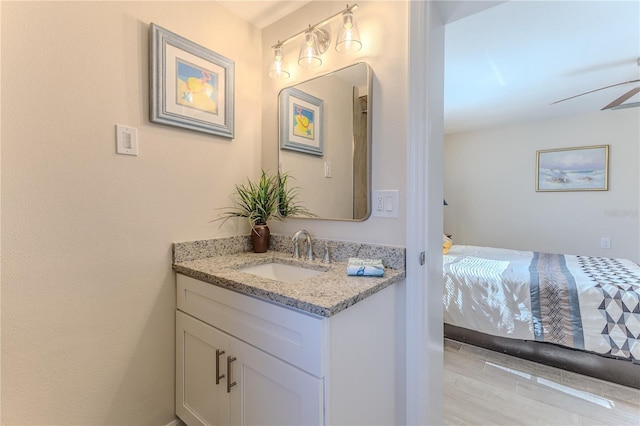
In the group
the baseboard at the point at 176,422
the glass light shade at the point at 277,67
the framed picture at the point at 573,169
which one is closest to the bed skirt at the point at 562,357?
the baseboard at the point at 176,422

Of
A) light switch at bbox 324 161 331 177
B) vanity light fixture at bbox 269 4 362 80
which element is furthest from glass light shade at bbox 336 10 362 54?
light switch at bbox 324 161 331 177

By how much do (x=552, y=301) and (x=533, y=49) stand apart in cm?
172

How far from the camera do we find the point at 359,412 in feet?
3.07

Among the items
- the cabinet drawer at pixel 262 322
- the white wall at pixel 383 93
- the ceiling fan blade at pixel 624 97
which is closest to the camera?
the cabinet drawer at pixel 262 322

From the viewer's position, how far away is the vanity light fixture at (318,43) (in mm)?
1237

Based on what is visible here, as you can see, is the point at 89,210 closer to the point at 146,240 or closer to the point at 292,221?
the point at 146,240

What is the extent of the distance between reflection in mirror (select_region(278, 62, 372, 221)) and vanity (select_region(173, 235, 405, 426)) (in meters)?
0.24

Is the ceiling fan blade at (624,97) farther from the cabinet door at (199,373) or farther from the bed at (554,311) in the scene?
the cabinet door at (199,373)

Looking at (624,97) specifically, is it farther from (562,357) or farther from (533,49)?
(562,357)

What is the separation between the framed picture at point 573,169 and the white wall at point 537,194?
0.06 m

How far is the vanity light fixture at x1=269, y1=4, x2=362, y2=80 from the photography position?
4.06 feet

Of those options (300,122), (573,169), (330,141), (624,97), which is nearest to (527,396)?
(330,141)

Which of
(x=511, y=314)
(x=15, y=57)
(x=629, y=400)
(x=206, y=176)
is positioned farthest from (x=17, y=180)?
(x=629, y=400)

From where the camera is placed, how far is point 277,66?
4.99 ft
